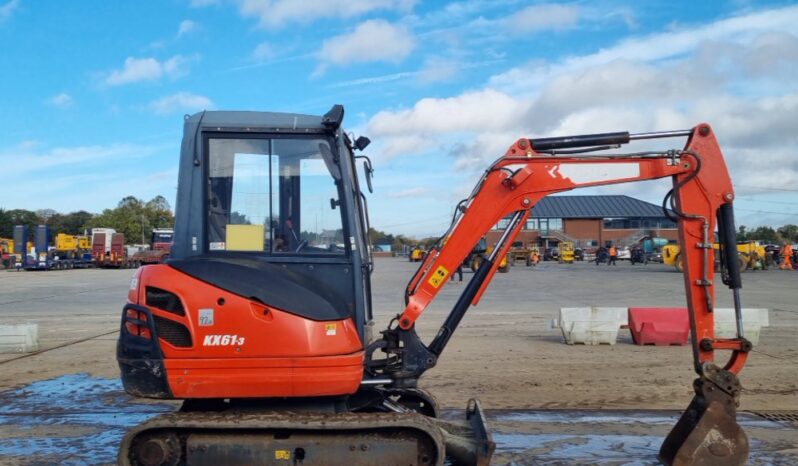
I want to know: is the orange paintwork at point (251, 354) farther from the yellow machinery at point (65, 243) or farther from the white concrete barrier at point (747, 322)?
the yellow machinery at point (65, 243)

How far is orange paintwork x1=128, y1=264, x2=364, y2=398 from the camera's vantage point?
4.71m

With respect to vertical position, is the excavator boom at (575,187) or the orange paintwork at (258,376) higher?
the excavator boom at (575,187)

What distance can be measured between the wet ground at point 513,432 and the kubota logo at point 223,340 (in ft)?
7.62

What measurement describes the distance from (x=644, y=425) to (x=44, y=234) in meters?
58.3

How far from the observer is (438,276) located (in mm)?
5535

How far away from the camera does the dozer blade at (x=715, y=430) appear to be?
202 inches

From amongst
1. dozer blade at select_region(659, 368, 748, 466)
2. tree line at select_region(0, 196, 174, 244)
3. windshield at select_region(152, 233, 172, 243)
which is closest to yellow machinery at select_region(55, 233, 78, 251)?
windshield at select_region(152, 233, 172, 243)

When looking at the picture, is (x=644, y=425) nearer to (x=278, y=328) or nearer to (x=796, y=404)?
(x=796, y=404)

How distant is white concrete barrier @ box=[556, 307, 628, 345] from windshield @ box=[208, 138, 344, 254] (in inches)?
328

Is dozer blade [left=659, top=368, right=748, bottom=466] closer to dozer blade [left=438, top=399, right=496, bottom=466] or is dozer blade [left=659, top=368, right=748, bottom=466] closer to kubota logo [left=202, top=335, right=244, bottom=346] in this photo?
dozer blade [left=438, top=399, right=496, bottom=466]

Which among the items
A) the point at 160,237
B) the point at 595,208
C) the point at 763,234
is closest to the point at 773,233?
the point at 763,234

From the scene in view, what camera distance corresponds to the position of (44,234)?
185 feet

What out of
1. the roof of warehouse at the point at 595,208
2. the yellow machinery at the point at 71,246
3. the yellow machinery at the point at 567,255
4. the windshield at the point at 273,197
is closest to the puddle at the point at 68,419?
the windshield at the point at 273,197

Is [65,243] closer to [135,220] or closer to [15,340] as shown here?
[135,220]
